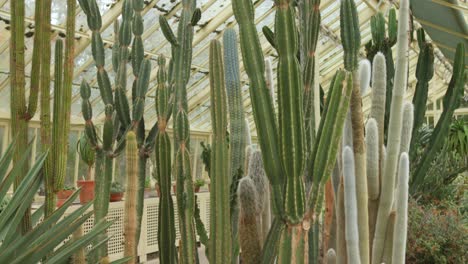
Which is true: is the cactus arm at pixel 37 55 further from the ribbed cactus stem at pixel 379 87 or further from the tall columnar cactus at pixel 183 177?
the ribbed cactus stem at pixel 379 87

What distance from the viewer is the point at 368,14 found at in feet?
31.7

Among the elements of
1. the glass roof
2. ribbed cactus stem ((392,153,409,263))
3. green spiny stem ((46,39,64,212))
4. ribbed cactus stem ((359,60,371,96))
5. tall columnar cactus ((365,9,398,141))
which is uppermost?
the glass roof

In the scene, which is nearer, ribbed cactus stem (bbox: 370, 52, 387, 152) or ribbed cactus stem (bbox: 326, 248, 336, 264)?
ribbed cactus stem (bbox: 326, 248, 336, 264)

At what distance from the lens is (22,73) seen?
118 cm

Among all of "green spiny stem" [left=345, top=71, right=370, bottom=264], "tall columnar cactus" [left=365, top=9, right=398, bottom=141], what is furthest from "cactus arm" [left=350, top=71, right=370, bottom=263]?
"tall columnar cactus" [left=365, top=9, right=398, bottom=141]

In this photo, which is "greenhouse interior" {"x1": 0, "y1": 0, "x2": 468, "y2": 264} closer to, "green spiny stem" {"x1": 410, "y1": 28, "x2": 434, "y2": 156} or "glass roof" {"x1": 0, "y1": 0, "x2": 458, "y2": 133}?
"green spiny stem" {"x1": 410, "y1": 28, "x2": 434, "y2": 156}

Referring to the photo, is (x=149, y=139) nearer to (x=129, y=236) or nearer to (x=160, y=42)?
(x=129, y=236)

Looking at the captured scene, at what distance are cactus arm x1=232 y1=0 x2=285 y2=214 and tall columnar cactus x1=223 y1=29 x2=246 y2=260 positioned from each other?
0.35 m

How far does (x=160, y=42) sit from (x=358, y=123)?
688 centimetres

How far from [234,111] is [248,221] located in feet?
1.37

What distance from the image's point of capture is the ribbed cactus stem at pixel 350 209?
168 cm

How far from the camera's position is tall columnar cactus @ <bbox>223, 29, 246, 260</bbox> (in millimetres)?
1708

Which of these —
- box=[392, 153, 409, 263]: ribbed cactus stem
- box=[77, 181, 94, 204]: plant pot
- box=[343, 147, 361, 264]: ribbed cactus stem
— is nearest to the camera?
box=[343, 147, 361, 264]: ribbed cactus stem

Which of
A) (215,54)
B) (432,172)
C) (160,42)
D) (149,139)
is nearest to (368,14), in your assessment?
(160,42)
